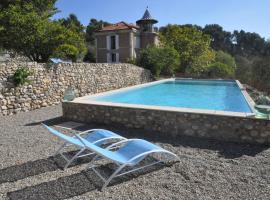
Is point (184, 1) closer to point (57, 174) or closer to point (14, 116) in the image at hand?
point (14, 116)

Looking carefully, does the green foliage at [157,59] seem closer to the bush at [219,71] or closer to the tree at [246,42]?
the bush at [219,71]

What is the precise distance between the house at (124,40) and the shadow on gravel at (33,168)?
27.3 metres

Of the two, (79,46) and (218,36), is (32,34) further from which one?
(218,36)

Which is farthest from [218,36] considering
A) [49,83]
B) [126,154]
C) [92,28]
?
[126,154]

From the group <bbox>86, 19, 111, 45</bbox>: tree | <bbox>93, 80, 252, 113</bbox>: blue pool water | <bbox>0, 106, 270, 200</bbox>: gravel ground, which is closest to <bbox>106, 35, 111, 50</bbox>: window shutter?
<bbox>93, 80, 252, 113</bbox>: blue pool water

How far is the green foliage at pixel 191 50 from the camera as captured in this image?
28.5 m

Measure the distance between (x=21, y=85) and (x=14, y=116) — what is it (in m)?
1.42

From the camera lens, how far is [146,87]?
16.6m

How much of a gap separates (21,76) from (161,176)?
785 cm

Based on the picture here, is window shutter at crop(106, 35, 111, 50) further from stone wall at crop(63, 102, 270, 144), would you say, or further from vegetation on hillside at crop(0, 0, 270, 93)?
stone wall at crop(63, 102, 270, 144)

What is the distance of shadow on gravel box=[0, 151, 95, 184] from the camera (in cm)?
438

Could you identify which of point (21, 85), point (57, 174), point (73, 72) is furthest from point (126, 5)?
point (57, 174)

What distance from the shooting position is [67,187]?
13.1 feet

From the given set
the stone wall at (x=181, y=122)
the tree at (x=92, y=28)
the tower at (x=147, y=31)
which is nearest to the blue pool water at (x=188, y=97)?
the stone wall at (x=181, y=122)
